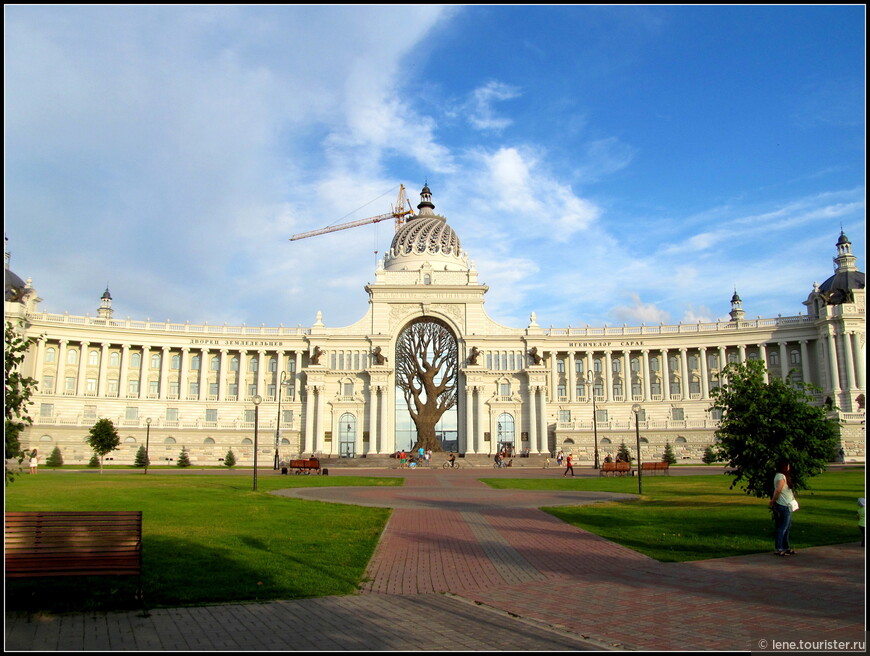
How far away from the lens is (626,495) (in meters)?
31.1

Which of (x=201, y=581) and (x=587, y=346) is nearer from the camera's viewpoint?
(x=201, y=581)

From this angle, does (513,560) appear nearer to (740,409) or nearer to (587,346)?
(740,409)

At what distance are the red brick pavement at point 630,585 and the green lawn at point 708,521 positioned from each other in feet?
3.00

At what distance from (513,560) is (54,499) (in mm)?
18874

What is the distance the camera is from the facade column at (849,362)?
78.4 meters

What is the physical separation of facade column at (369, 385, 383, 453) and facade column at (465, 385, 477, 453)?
10.7 meters

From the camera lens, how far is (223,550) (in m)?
15.1

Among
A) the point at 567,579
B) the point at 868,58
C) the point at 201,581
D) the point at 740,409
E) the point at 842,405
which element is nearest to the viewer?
the point at 868,58

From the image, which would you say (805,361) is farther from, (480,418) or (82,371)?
(82,371)

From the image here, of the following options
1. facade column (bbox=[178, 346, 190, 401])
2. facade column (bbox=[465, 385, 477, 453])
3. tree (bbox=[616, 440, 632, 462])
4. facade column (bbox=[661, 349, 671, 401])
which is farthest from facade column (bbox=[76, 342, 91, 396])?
facade column (bbox=[661, 349, 671, 401])

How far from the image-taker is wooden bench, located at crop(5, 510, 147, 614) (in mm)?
10398

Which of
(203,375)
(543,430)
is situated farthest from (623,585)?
(203,375)

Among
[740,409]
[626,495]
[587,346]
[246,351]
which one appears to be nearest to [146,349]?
[246,351]

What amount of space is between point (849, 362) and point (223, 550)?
84009mm
